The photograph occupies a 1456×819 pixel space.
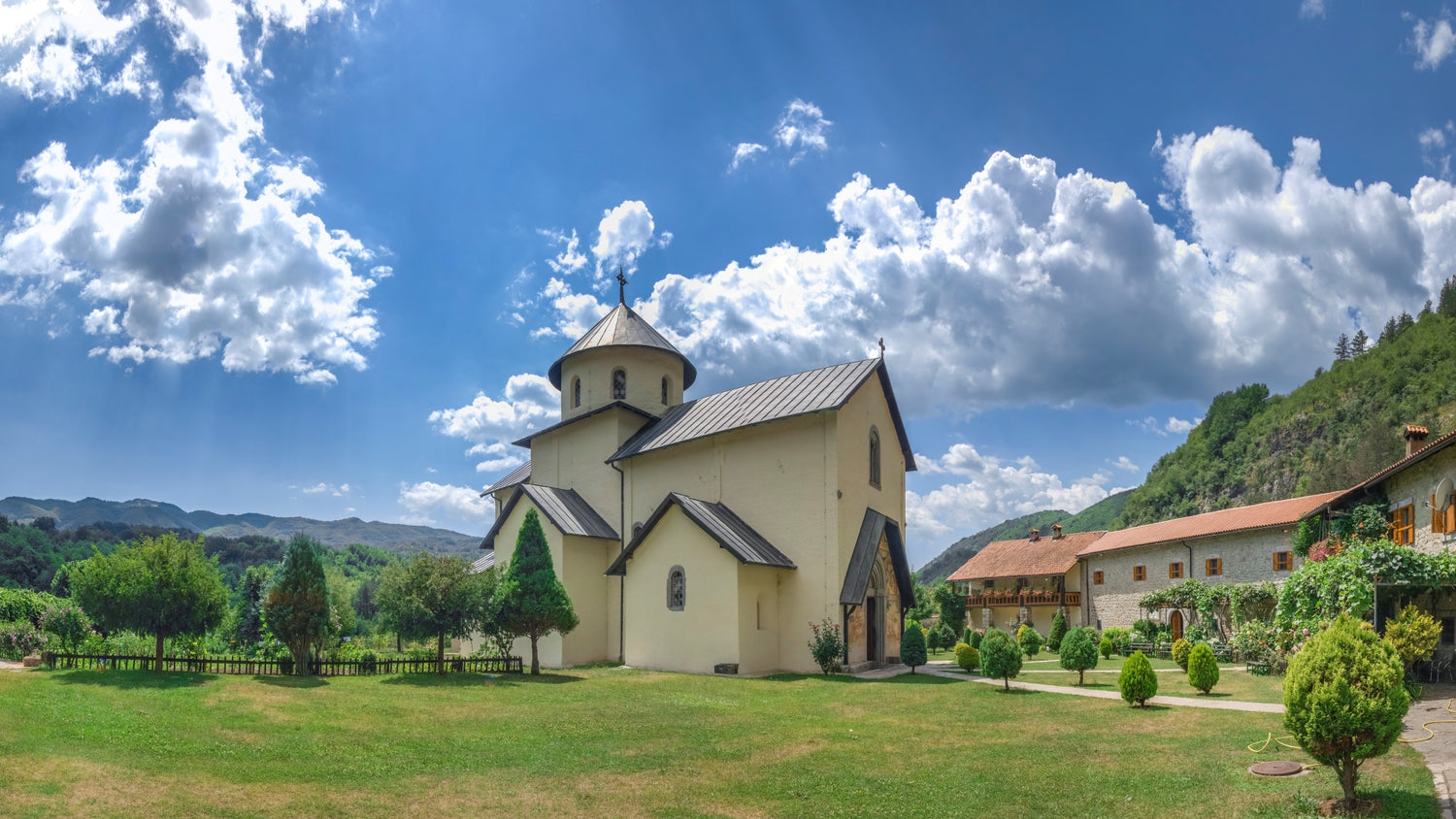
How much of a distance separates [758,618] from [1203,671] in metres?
11.6

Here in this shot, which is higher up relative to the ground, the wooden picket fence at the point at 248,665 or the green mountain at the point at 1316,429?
the green mountain at the point at 1316,429

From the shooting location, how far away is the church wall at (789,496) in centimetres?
2544

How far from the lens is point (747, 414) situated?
27.9m

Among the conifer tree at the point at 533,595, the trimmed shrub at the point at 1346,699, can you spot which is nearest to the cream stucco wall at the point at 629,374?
Result: the conifer tree at the point at 533,595

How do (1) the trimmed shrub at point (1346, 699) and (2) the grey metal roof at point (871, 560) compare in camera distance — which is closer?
(1) the trimmed shrub at point (1346, 699)

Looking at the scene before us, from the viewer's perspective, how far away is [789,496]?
2636 centimetres

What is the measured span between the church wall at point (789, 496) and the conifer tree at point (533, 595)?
436 cm

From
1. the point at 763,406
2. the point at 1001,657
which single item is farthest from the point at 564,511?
the point at 1001,657

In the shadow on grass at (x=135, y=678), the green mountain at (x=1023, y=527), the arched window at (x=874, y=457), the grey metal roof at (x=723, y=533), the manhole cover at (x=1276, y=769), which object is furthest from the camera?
the green mountain at (x=1023, y=527)

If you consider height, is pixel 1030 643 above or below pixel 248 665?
below

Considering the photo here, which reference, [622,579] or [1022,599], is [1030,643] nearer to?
[1022,599]

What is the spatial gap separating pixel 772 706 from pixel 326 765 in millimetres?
9387

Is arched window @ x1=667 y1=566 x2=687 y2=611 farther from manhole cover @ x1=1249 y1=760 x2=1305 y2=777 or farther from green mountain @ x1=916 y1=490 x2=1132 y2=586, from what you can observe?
green mountain @ x1=916 y1=490 x2=1132 y2=586

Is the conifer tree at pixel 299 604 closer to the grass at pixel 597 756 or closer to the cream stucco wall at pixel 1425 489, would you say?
the grass at pixel 597 756
